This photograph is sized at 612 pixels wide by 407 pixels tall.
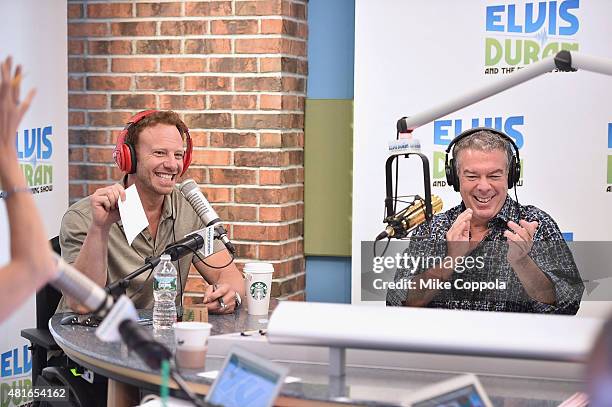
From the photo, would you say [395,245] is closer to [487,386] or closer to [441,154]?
[441,154]

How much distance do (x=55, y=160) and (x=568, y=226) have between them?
2.21 metres

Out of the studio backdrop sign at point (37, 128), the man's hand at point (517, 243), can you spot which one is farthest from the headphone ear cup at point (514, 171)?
the studio backdrop sign at point (37, 128)

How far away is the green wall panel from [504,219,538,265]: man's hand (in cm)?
105

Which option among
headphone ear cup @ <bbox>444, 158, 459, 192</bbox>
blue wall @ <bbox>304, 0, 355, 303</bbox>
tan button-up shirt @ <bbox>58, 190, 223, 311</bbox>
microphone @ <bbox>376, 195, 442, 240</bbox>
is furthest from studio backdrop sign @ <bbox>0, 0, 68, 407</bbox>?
headphone ear cup @ <bbox>444, 158, 459, 192</bbox>

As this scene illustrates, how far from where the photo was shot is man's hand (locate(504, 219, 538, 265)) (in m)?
3.32

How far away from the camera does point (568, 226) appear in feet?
12.7

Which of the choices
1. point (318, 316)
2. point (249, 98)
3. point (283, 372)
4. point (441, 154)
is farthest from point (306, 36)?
point (283, 372)

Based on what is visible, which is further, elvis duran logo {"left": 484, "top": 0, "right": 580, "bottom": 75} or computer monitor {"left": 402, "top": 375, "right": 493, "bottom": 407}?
elvis duran logo {"left": 484, "top": 0, "right": 580, "bottom": 75}

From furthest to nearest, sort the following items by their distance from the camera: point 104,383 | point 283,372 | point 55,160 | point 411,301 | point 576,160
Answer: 1. point 55,160
2. point 576,160
3. point 411,301
4. point 104,383
5. point 283,372

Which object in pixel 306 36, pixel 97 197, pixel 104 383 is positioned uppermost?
pixel 306 36

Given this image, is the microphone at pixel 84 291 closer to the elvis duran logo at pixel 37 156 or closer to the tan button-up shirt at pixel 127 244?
the tan button-up shirt at pixel 127 244

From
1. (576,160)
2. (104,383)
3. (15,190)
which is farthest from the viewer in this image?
(576,160)

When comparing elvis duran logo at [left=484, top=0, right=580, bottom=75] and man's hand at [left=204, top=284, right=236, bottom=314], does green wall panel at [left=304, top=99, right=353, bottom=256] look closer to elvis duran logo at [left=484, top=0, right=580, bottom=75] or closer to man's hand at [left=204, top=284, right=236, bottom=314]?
elvis duran logo at [left=484, top=0, right=580, bottom=75]

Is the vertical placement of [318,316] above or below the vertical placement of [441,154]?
below
